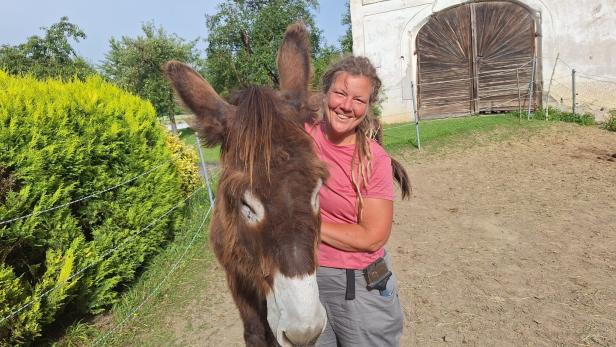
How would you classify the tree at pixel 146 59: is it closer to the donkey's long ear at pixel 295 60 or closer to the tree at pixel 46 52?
the tree at pixel 46 52

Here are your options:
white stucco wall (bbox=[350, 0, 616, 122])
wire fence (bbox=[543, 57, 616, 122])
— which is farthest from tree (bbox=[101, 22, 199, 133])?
wire fence (bbox=[543, 57, 616, 122])

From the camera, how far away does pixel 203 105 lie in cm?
201

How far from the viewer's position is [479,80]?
1530cm

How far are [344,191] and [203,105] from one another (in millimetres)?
876

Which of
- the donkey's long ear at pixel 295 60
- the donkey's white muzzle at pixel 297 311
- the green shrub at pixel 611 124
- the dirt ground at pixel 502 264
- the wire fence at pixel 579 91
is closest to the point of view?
the donkey's white muzzle at pixel 297 311

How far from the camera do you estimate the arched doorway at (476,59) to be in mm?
14375

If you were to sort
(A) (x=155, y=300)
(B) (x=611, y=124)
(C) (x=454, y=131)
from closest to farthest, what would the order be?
(A) (x=155, y=300) → (B) (x=611, y=124) → (C) (x=454, y=131)

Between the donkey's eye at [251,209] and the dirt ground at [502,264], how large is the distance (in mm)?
2551

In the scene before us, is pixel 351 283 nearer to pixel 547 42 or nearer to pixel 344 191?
pixel 344 191

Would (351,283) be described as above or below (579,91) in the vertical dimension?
below

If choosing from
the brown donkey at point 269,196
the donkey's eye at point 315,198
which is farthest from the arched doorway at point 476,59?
the donkey's eye at point 315,198

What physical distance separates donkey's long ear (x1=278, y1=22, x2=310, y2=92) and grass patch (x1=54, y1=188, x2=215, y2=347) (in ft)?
10.0

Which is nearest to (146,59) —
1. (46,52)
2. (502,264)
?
(46,52)

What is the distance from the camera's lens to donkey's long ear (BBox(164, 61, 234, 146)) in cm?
200
